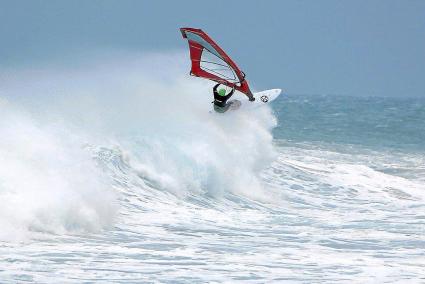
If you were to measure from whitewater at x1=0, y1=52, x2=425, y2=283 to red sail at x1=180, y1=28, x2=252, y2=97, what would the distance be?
6.61 ft

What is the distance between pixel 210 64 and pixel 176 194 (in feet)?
10.6

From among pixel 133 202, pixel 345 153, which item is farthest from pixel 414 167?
pixel 133 202

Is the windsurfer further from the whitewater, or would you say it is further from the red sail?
the whitewater

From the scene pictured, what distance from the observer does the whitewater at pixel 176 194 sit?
12125mm

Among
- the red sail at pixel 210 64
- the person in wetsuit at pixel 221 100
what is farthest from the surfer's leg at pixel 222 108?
the red sail at pixel 210 64

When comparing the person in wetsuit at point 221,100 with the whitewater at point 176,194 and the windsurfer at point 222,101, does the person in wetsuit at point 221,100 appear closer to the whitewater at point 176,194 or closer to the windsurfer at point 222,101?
the windsurfer at point 222,101

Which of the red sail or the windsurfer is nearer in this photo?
the red sail

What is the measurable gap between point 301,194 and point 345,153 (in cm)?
1181

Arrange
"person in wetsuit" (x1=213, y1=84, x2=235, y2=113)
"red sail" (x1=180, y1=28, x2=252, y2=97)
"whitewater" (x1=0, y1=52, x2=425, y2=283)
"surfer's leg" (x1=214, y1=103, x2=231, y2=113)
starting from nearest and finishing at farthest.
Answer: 1. "whitewater" (x1=0, y1=52, x2=425, y2=283)
2. "red sail" (x1=180, y1=28, x2=252, y2=97)
3. "person in wetsuit" (x1=213, y1=84, x2=235, y2=113)
4. "surfer's leg" (x1=214, y1=103, x2=231, y2=113)

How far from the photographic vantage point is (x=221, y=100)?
2091cm

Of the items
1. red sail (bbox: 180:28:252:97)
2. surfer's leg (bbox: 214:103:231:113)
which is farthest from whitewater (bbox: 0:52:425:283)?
red sail (bbox: 180:28:252:97)

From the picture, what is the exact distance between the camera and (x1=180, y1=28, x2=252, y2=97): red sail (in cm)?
2019

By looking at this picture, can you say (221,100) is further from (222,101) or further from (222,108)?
(222,108)

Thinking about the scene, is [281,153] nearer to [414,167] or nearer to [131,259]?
[414,167]
